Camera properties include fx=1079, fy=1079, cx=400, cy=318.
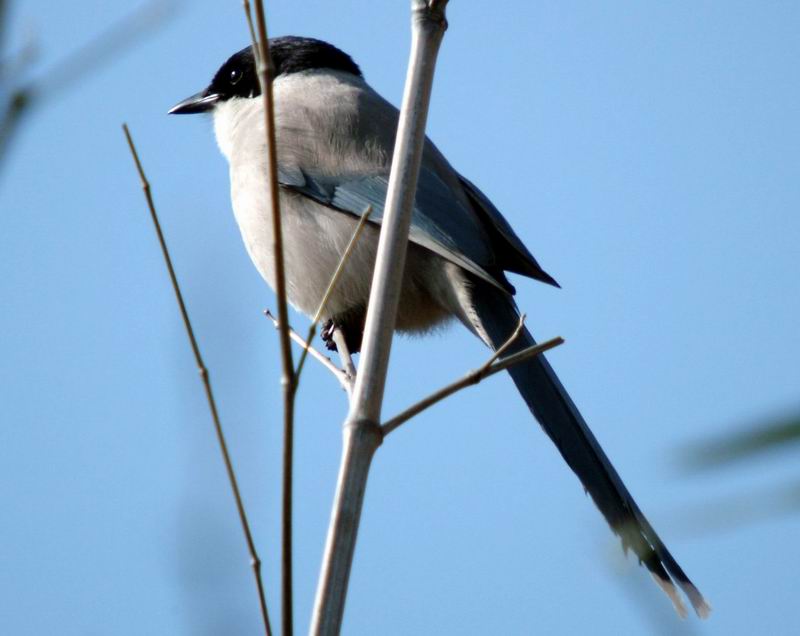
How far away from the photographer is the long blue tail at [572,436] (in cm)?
246

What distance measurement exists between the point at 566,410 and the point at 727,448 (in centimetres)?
242

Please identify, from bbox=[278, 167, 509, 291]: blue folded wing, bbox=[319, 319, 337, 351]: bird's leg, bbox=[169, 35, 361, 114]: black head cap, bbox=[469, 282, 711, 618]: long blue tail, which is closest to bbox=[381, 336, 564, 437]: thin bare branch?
bbox=[469, 282, 711, 618]: long blue tail

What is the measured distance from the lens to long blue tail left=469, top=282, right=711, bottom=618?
246cm

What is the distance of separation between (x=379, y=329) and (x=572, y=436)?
133 cm

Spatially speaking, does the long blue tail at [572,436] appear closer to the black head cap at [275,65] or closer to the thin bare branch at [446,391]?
the thin bare branch at [446,391]

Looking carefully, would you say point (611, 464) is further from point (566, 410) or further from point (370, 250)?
point (370, 250)

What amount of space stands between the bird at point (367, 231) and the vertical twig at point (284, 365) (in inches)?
68.7

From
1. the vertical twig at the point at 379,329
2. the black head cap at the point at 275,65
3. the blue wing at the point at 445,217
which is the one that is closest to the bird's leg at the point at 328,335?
the blue wing at the point at 445,217

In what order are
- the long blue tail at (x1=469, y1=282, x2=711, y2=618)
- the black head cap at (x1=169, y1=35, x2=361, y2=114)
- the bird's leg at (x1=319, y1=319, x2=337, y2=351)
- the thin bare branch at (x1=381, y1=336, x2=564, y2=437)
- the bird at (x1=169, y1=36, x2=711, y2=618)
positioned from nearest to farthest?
1. the thin bare branch at (x1=381, y1=336, x2=564, y2=437)
2. the long blue tail at (x1=469, y1=282, x2=711, y2=618)
3. the bird at (x1=169, y1=36, x2=711, y2=618)
4. the bird's leg at (x1=319, y1=319, x2=337, y2=351)
5. the black head cap at (x1=169, y1=35, x2=361, y2=114)

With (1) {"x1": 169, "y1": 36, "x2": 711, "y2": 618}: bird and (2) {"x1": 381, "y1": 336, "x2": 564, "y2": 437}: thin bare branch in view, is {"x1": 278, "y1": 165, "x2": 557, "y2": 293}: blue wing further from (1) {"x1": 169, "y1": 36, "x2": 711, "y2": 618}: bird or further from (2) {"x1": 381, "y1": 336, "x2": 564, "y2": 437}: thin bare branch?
(2) {"x1": 381, "y1": 336, "x2": 564, "y2": 437}: thin bare branch

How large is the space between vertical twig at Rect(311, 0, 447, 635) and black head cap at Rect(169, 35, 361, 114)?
2973 millimetres

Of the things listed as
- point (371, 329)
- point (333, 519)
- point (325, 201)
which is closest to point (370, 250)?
point (325, 201)

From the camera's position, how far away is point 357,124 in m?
4.18

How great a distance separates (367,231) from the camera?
380 centimetres
